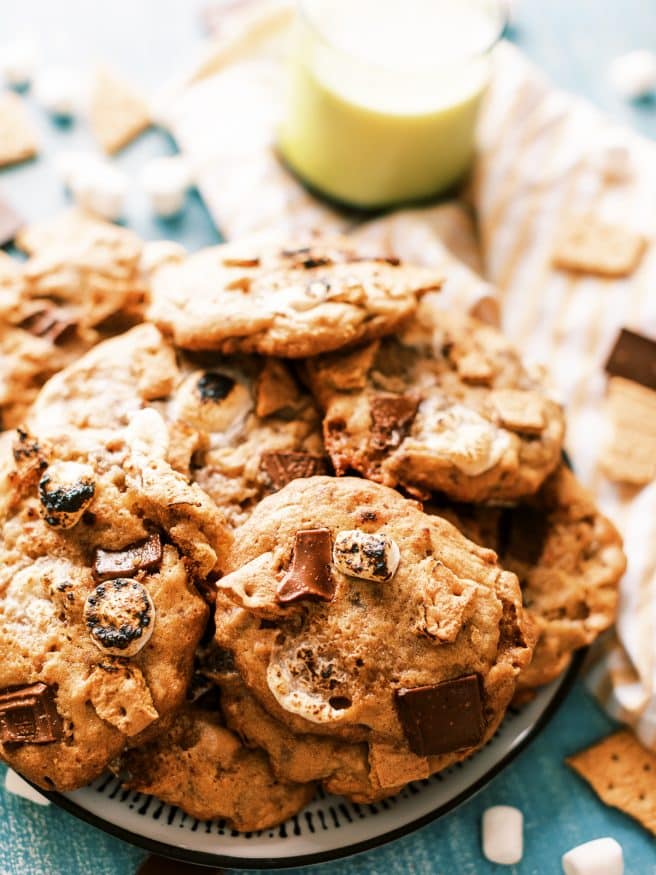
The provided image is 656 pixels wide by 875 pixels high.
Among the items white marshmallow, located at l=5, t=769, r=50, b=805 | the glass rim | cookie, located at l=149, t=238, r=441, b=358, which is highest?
the glass rim

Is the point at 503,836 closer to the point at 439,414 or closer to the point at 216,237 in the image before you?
the point at 439,414

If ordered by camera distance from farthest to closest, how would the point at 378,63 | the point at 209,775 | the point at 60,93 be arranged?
the point at 60,93 → the point at 378,63 → the point at 209,775

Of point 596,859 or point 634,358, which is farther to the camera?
point 634,358

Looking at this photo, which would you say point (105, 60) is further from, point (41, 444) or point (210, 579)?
point (210, 579)

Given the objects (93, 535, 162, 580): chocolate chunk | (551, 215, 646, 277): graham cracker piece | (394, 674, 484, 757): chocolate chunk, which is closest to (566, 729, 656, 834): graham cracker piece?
(394, 674, 484, 757): chocolate chunk

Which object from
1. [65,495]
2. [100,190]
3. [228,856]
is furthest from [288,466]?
[100,190]

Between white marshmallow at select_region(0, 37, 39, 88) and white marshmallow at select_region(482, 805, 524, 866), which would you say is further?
white marshmallow at select_region(0, 37, 39, 88)

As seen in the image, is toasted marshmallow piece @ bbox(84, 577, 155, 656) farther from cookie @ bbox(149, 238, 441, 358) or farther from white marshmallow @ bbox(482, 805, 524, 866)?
white marshmallow @ bbox(482, 805, 524, 866)
